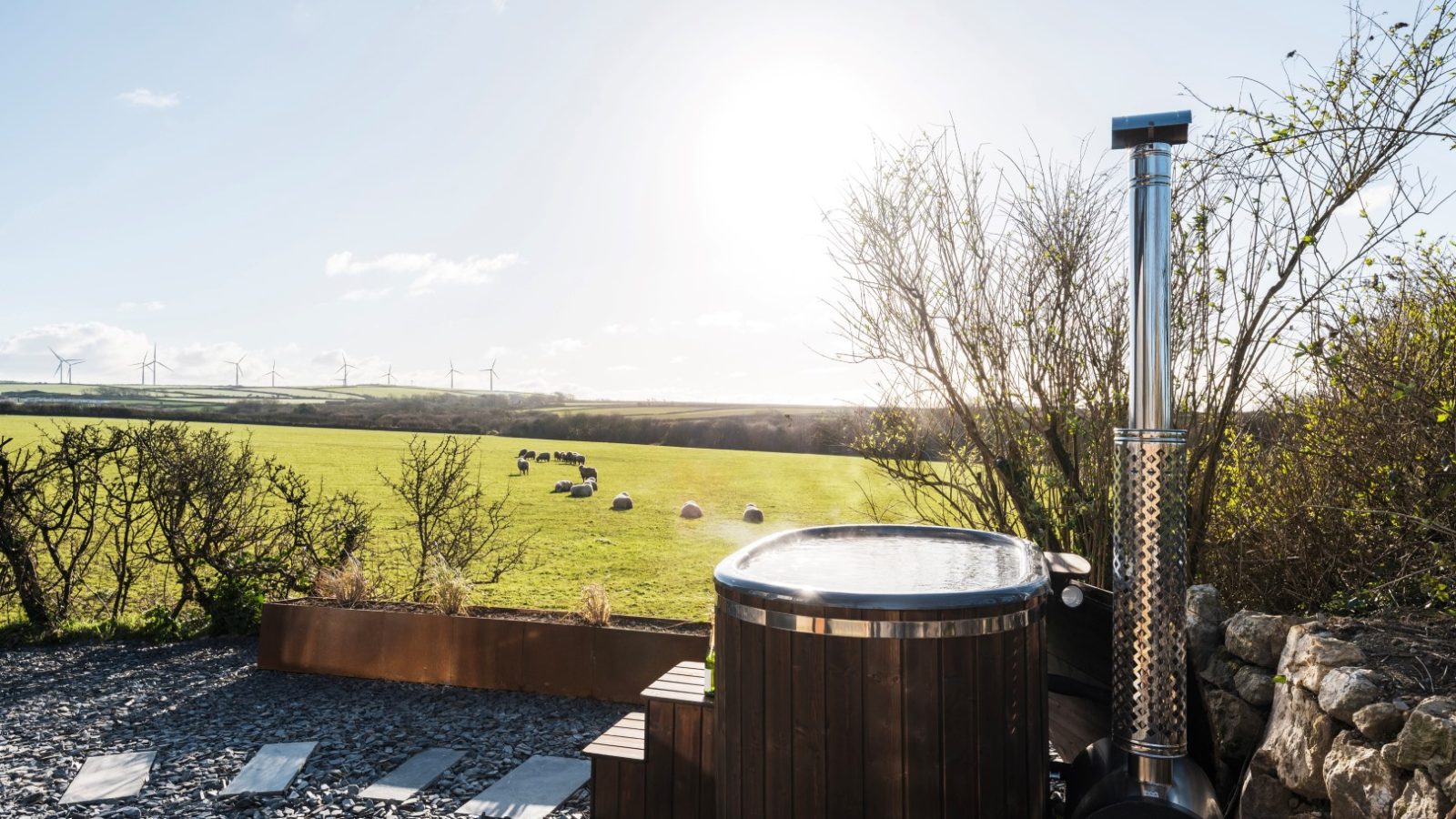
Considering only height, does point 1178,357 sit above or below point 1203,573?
above

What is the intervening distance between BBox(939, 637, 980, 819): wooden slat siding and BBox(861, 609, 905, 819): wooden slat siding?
0.11 meters

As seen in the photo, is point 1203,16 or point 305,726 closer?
point 1203,16

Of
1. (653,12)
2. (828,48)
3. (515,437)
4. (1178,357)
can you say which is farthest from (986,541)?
(515,437)

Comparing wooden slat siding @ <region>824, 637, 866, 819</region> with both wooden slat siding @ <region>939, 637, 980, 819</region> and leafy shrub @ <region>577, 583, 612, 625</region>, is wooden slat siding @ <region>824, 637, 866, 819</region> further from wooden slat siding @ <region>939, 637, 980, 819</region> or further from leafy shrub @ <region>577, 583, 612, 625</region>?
leafy shrub @ <region>577, 583, 612, 625</region>

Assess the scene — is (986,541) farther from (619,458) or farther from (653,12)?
(619,458)

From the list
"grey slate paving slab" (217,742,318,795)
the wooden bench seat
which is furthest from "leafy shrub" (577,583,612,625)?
the wooden bench seat

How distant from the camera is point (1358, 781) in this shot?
6.32ft

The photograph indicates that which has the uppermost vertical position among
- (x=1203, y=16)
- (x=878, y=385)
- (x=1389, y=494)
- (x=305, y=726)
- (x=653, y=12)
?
(x=653, y=12)

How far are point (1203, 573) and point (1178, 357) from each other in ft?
3.52

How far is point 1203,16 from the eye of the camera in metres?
4.12

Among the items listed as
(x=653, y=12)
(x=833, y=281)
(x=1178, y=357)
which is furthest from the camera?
(x=653, y=12)

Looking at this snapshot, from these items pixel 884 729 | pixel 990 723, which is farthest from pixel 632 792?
pixel 990 723

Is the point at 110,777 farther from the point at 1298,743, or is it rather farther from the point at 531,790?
the point at 1298,743

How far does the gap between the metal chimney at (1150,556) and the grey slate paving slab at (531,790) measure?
2227 millimetres
